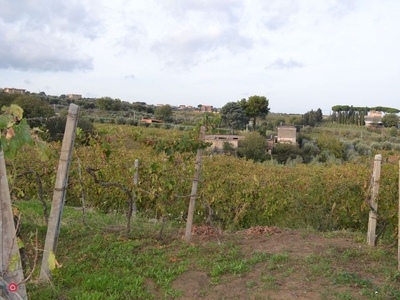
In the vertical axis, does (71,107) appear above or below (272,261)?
above

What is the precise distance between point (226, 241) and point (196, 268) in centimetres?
92

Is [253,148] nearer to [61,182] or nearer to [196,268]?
[196,268]

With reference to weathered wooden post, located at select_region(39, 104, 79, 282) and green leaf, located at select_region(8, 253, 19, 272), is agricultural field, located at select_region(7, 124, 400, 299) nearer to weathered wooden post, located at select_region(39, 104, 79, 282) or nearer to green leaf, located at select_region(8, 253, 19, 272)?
weathered wooden post, located at select_region(39, 104, 79, 282)

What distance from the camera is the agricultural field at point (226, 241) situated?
3.41 meters

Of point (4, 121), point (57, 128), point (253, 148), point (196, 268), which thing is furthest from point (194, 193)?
point (253, 148)

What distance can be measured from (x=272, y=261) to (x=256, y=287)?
557 mm

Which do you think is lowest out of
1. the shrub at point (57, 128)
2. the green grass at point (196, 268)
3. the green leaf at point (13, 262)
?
the green grass at point (196, 268)

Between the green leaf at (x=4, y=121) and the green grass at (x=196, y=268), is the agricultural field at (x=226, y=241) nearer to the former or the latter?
the green grass at (x=196, y=268)

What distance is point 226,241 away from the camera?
15.4 feet

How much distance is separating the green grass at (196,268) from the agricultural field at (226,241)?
0.04ft

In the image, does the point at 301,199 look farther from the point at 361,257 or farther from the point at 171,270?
the point at 171,270

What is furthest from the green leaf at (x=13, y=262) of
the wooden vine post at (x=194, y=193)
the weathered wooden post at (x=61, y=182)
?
the wooden vine post at (x=194, y=193)

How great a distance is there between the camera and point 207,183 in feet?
24.4

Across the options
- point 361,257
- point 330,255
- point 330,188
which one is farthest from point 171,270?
point 330,188
